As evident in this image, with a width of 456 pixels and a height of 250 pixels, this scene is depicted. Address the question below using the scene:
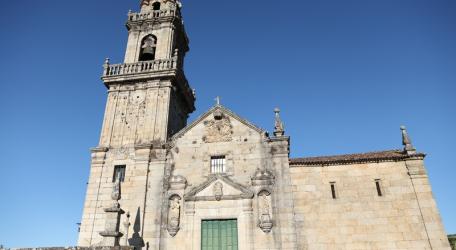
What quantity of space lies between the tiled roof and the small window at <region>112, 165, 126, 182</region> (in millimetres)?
9686

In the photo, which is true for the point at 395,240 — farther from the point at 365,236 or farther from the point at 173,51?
the point at 173,51

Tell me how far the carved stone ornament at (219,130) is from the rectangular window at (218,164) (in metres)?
1.07

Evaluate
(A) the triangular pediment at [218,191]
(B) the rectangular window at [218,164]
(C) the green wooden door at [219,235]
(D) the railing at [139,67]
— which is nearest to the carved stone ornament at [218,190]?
(A) the triangular pediment at [218,191]

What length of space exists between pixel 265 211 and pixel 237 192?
5.83 ft

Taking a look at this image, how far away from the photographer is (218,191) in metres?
18.1

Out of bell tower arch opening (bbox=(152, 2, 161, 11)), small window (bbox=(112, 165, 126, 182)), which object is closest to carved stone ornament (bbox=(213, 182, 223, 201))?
small window (bbox=(112, 165, 126, 182))

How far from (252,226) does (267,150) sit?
420 cm

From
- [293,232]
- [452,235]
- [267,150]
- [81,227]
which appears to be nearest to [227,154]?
[267,150]

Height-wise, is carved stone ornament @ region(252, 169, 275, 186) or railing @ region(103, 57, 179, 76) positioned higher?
railing @ region(103, 57, 179, 76)

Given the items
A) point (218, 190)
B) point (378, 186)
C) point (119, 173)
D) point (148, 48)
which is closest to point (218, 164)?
point (218, 190)

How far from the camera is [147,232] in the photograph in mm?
17562

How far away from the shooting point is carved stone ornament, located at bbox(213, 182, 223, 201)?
707 inches

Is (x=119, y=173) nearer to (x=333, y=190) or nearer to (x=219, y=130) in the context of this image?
(x=219, y=130)

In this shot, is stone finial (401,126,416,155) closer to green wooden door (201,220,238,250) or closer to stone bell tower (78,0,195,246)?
green wooden door (201,220,238,250)
